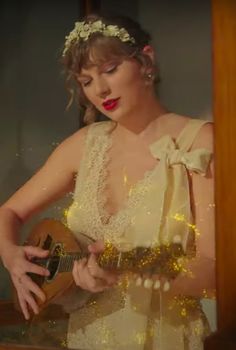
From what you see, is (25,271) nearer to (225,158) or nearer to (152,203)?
(152,203)

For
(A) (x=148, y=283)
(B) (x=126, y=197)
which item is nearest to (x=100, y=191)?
(B) (x=126, y=197)

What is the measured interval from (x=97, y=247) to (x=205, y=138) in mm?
214

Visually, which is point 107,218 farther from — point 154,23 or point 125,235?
point 154,23

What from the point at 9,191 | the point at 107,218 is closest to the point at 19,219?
the point at 9,191

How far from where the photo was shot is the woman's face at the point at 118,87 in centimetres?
89

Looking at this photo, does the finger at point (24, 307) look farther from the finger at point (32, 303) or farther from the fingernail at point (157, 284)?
the fingernail at point (157, 284)

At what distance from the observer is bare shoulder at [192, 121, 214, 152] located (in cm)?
81

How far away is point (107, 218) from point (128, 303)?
122mm

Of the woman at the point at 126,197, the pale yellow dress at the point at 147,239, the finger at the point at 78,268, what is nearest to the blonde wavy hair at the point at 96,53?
the woman at the point at 126,197

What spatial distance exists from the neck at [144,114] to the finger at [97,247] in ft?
0.55

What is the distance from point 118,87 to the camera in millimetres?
893

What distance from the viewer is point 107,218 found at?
872 millimetres

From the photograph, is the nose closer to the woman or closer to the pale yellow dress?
the woman

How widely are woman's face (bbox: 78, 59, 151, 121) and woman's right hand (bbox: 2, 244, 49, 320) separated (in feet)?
0.77
